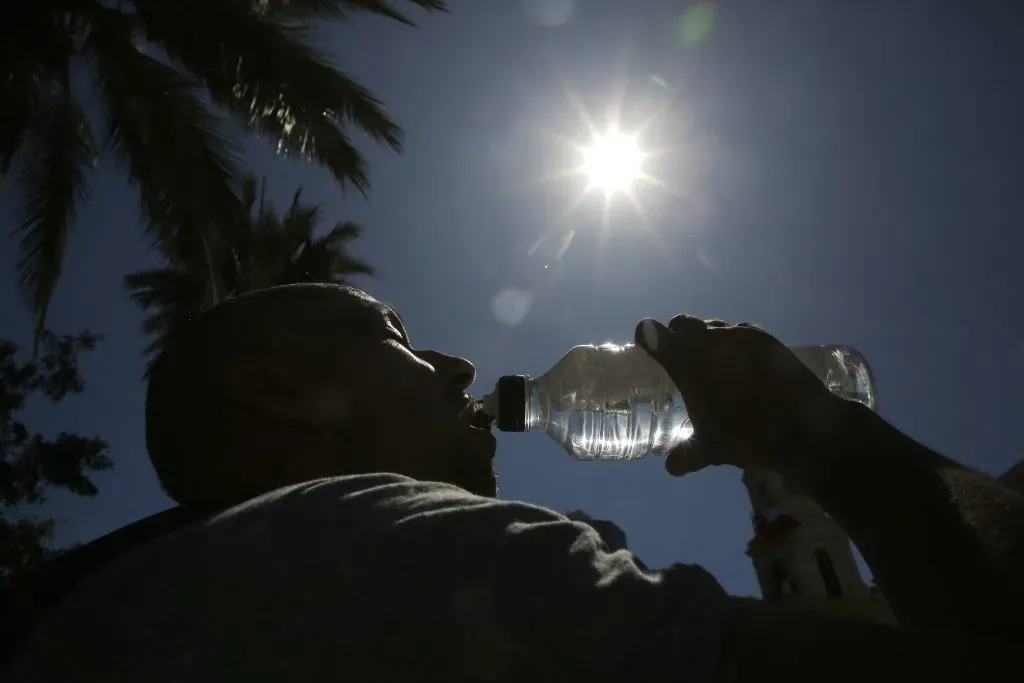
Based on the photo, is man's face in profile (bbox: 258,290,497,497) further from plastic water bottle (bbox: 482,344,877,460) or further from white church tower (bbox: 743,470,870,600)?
white church tower (bbox: 743,470,870,600)

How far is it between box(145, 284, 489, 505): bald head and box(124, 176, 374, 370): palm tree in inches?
234

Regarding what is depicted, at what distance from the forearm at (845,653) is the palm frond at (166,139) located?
676 cm

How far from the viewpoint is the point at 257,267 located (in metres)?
9.43

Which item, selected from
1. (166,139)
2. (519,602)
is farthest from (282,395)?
(166,139)

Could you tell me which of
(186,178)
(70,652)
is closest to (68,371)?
(186,178)

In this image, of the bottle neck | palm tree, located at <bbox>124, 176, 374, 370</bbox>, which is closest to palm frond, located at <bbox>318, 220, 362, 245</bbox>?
palm tree, located at <bbox>124, 176, 374, 370</bbox>

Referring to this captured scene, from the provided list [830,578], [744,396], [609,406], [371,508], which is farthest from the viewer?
[830,578]

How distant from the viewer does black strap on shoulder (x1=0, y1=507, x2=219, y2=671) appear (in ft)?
3.20

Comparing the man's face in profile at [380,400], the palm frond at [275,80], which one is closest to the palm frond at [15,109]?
the palm frond at [275,80]

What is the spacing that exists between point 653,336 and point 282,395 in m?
0.94

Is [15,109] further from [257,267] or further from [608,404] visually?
[608,404]

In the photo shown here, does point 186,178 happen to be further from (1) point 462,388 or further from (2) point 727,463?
(2) point 727,463

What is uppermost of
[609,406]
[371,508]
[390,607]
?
[609,406]

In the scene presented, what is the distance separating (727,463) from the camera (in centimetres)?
156
